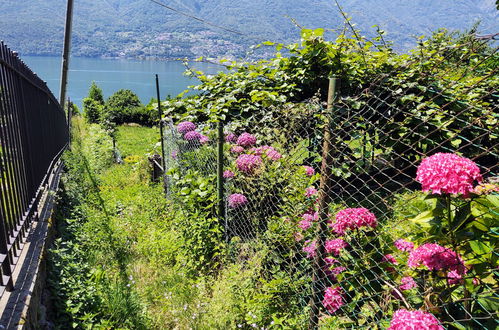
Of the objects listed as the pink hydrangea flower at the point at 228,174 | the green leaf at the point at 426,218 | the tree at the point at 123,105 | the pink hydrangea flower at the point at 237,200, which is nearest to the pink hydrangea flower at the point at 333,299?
the green leaf at the point at 426,218

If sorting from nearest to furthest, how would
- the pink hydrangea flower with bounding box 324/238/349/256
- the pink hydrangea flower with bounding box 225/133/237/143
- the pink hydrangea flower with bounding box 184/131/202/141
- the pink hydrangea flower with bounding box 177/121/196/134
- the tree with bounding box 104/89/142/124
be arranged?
the pink hydrangea flower with bounding box 324/238/349/256
the pink hydrangea flower with bounding box 225/133/237/143
the pink hydrangea flower with bounding box 184/131/202/141
the pink hydrangea flower with bounding box 177/121/196/134
the tree with bounding box 104/89/142/124

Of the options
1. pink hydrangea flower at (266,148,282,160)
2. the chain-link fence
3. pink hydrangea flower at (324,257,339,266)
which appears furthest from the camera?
pink hydrangea flower at (266,148,282,160)

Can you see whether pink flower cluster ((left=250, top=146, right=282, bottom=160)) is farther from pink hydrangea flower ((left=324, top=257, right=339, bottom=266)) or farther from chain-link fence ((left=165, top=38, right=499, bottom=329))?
pink hydrangea flower ((left=324, top=257, right=339, bottom=266))

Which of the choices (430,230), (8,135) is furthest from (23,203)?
(430,230)

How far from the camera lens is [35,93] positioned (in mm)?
4734

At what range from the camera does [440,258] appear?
1.40 metres

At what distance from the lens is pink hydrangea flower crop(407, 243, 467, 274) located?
1386 mm

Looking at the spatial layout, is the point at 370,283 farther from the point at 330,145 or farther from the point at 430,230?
the point at 330,145

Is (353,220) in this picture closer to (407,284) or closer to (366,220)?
(366,220)

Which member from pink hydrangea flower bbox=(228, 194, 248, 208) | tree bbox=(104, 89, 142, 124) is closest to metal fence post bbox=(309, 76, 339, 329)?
pink hydrangea flower bbox=(228, 194, 248, 208)

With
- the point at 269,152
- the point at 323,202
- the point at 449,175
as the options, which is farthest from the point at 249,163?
the point at 449,175

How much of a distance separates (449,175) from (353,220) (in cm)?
73

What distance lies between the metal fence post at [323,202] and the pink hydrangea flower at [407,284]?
0.54 meters

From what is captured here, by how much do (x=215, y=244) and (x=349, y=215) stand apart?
2.10 m
